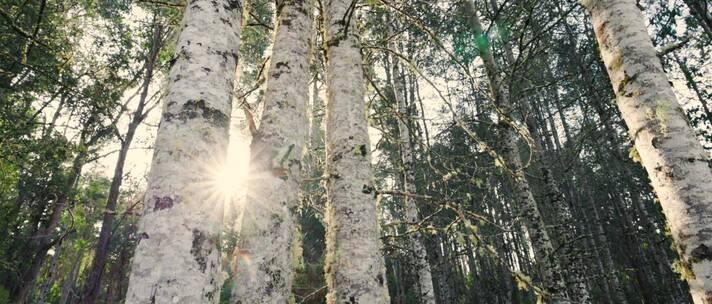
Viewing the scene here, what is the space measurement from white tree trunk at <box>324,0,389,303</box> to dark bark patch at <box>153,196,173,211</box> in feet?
3.93

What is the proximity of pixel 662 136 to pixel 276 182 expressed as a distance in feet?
8.36

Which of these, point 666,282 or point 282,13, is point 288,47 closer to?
point 282,13

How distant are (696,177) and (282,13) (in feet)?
9.84

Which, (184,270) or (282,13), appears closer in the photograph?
(184,270)

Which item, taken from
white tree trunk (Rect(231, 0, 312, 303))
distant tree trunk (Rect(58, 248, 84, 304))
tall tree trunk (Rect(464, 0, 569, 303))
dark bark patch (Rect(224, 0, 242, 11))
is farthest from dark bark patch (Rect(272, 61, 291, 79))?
distant tree trunk (Rect(58, 248, 84, 304))

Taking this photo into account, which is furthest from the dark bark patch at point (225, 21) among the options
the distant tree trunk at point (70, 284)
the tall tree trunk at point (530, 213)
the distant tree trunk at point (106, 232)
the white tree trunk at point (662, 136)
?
the distant tree trunk at point (70, 284)

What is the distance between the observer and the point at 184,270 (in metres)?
1.25

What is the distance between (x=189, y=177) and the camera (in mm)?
1398

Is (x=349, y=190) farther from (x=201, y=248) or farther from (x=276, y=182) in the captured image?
(x=201, y=248)

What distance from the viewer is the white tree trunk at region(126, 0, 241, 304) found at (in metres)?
1.24

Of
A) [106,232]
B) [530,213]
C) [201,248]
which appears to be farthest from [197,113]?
[106,232]

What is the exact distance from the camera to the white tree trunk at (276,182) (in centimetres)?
176

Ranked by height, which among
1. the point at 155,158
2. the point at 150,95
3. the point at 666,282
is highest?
the point at 150,95

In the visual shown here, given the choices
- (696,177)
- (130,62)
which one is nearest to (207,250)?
(696,177)
